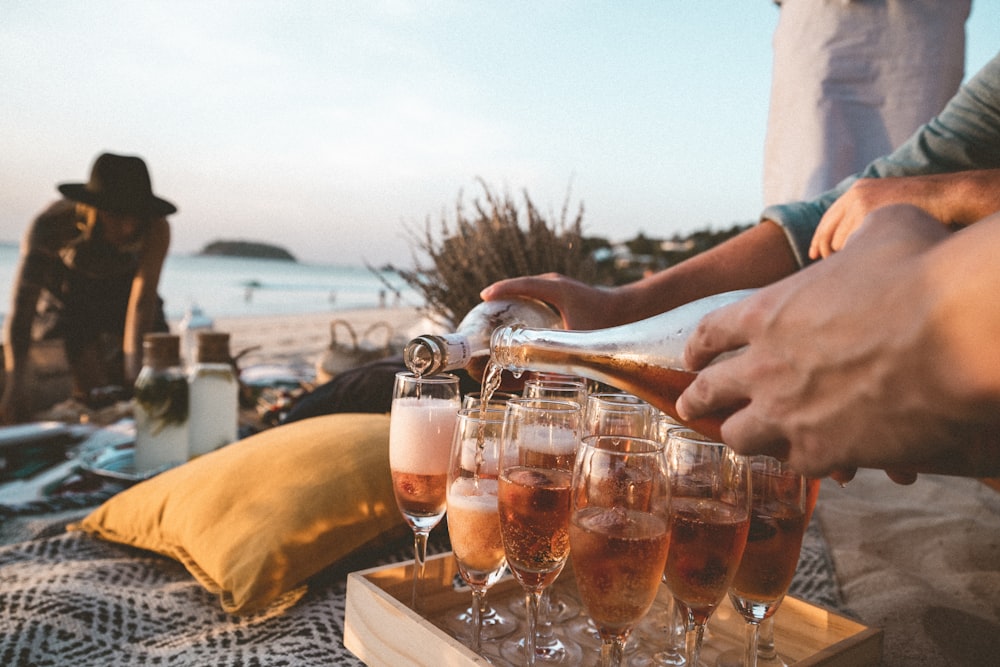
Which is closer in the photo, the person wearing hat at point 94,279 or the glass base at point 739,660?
the glass base at point 739,660

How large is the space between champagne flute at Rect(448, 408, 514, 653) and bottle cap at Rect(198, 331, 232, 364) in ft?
4.84

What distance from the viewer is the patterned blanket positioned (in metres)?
1.35

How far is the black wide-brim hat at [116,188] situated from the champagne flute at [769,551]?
14.4 feet

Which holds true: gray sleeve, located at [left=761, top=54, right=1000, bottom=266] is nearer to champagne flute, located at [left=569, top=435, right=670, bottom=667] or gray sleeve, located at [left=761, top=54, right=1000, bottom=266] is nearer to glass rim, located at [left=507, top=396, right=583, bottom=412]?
glass rim, located at [left=507, top=396, right=583, bottom=412]

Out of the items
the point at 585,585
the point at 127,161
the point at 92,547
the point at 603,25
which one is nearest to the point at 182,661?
the point at 92,547

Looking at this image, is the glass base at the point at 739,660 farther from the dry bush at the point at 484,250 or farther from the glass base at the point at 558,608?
the dry bush at the point at 484,250

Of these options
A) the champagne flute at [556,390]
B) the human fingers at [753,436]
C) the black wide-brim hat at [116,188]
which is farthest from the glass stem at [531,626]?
the black wide-brim hat at [116,188]

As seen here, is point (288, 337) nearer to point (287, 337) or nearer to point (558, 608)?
point (287, 337)

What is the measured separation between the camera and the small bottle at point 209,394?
2.40 metres

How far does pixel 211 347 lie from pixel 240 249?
2047 inches

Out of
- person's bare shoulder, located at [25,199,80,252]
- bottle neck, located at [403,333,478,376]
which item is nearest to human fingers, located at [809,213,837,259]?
bottle neck, located at [403,333,478,376]

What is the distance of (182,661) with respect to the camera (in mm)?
1328

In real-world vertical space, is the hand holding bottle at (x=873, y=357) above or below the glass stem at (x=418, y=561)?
above

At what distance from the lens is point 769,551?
1146 mm
